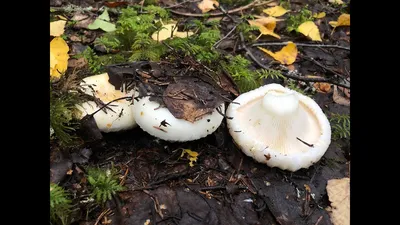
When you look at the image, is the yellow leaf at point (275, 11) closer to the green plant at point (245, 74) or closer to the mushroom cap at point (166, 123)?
the green plant at point (245, 74)

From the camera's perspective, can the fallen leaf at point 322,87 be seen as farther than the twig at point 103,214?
Yes

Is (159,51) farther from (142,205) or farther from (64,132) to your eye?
(142,205)

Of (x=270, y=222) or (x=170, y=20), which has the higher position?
(x=170, y=20)

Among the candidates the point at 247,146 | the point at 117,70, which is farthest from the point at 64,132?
the point at 247,146

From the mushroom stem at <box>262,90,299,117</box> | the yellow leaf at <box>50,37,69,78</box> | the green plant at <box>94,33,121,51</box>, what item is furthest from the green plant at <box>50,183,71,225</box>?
the green plant at <box>94,33,121,51</box>

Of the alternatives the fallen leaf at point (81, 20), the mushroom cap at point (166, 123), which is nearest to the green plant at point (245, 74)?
the mushroom cap at point (166, 123)

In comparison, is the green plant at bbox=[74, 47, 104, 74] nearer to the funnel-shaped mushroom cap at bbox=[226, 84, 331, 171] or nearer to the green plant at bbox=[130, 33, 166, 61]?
the green plant at bbox=[130, 33, 166, 61]

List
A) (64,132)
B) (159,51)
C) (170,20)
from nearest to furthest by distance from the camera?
1. (64,132)
2. (159,51)
3. (170,20)
